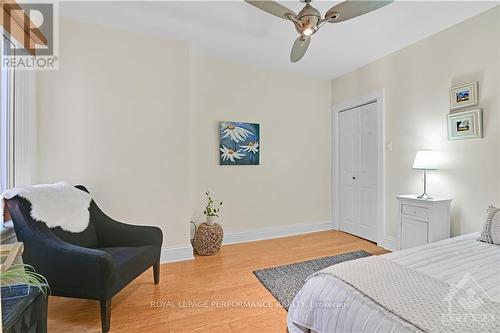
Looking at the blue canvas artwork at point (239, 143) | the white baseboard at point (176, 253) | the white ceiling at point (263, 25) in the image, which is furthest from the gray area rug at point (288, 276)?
the white ceiling at point (263, 25)

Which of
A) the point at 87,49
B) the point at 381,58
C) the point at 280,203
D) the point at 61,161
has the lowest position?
the point at 280,203

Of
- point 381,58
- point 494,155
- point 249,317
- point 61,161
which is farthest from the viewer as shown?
point 381,58

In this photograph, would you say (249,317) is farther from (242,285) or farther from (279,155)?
(279,155)

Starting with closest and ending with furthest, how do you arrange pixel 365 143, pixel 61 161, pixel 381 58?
pixel 61 161, pixel 381 58, pixel 365 143

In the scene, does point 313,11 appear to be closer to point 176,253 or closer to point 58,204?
point 58,204

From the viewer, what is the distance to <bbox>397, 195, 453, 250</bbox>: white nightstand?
2443 mm

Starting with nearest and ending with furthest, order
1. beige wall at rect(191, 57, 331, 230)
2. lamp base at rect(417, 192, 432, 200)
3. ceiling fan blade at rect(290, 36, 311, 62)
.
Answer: ceiling fan blade at rect(290, 36, 311, 62), lamp base at rect(417, 192, 432, 200), beige wall at rect(191, 57, 331, 230)

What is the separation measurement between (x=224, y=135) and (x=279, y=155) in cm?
95

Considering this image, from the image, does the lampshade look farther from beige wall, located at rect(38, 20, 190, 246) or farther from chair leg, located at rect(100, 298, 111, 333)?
chair leg, located at rect(100, 298, 111, 333)

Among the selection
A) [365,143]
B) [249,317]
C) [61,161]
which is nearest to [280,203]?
[365,143]

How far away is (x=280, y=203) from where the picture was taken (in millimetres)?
3906

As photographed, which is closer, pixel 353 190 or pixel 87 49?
pixel 87 49

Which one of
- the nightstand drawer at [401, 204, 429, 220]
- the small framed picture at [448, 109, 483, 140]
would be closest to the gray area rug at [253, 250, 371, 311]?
the nightstand drawer at [401, 204, 429, 220]

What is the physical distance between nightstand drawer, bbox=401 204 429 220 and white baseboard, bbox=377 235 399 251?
26.0 inches
